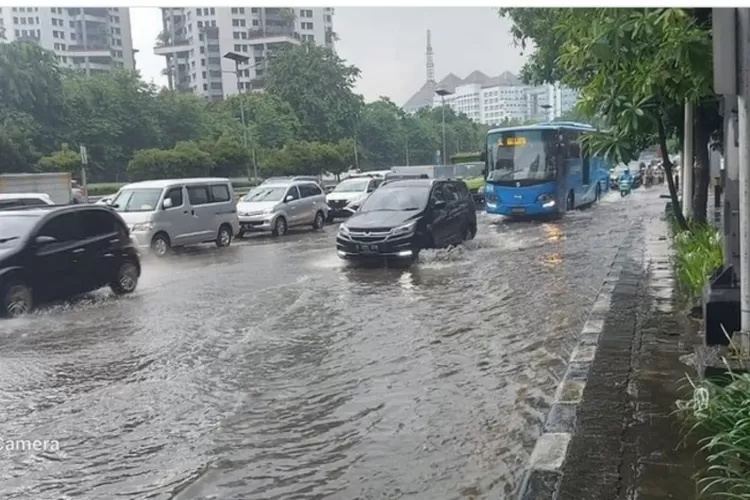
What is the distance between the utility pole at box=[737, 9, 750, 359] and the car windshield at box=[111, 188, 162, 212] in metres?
10.2

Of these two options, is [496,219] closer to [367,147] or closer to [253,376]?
[367,147]

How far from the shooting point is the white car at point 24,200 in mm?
9461

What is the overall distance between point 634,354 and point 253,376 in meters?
2.98

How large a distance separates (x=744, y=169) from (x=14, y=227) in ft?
24.7

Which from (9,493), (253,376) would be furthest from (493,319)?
(9,493)

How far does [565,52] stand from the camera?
5836 millimetres

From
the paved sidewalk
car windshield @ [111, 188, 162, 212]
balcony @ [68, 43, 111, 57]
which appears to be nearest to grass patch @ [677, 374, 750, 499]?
the paved sidewalk

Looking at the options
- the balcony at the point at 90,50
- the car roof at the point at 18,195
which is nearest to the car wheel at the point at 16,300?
the car roof at the point at 18,195

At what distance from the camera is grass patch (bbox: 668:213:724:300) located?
645 centimetres

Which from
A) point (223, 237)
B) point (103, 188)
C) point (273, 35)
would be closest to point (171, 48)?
point (273, 35)

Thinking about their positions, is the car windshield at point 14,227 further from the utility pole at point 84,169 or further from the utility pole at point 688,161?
the utility pole at point 688,161

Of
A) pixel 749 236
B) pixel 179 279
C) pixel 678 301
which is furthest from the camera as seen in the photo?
pixel 179 279

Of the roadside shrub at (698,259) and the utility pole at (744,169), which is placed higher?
the utility pole at (744,169)

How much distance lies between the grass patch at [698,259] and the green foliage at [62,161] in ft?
18.1
